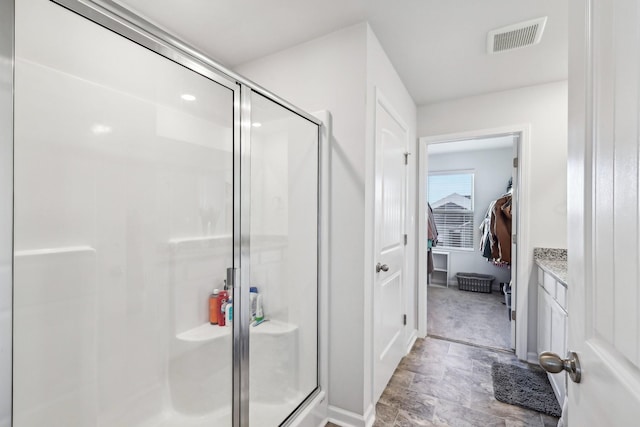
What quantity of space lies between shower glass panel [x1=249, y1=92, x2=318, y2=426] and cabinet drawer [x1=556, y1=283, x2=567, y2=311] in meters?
1.60

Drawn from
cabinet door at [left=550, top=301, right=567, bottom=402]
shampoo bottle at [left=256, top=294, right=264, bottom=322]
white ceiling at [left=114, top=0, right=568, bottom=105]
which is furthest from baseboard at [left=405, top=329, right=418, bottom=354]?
white ceiling at [left=114, top=0, right=568, bottom=105]

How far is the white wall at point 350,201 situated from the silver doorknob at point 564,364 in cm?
113

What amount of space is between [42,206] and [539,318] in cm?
341

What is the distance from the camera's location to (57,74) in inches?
39.4

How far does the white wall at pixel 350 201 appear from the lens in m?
1.78

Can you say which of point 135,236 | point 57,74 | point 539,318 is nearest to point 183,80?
point 57,74

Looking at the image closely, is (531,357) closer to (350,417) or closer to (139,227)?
(350,417)

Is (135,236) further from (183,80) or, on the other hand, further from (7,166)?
(183,80)

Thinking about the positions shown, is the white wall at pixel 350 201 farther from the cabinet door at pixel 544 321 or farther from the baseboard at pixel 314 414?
the cabinet door at pixel 544 321

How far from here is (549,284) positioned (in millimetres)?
2260

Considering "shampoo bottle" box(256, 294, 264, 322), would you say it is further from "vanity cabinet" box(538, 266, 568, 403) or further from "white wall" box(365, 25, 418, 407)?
"vanity cabinet" box(538, 266, 568, 403)

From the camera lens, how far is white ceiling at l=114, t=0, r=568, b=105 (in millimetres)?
1666

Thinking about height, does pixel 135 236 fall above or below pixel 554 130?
below

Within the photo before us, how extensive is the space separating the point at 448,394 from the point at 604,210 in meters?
2.15
